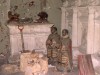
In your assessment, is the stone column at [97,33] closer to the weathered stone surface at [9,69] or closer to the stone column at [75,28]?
the stone column at [75,28]

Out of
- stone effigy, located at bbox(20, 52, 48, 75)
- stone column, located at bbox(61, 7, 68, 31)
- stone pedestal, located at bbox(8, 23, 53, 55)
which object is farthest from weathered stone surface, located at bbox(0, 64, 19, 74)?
stone column, located at bbox(61, 7, 68, 31)

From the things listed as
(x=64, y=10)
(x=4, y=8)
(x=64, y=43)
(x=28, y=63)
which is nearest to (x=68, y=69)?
(x=64, y=43)

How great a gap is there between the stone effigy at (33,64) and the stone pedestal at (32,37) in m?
1.33

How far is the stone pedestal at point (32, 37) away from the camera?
8213 millimetres

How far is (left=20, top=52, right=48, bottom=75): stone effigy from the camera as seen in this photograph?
21.2 ft

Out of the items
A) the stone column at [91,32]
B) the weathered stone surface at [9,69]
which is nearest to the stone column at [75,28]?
the stone column at [91,32]

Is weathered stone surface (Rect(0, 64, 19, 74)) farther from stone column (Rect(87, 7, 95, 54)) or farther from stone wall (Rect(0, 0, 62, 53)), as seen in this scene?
stone column (Rect(87, 7, 95, 54))

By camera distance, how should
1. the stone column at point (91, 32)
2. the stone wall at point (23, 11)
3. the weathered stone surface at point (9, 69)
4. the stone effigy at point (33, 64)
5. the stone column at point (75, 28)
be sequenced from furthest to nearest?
the stone wall at point (23, 11)
the stone column at point (75, 28)
the weathered stone surface at point (9, 69)
the stone column at point (91, 32)
the stone effigy at point (33, 64)

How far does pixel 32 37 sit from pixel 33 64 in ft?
6.63

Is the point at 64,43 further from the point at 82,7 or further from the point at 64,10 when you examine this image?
the point at 64,10

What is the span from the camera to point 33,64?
6445mm

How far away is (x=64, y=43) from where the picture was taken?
6.75 m

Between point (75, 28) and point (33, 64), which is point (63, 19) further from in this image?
point (33, 64)

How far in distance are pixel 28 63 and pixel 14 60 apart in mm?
1592
